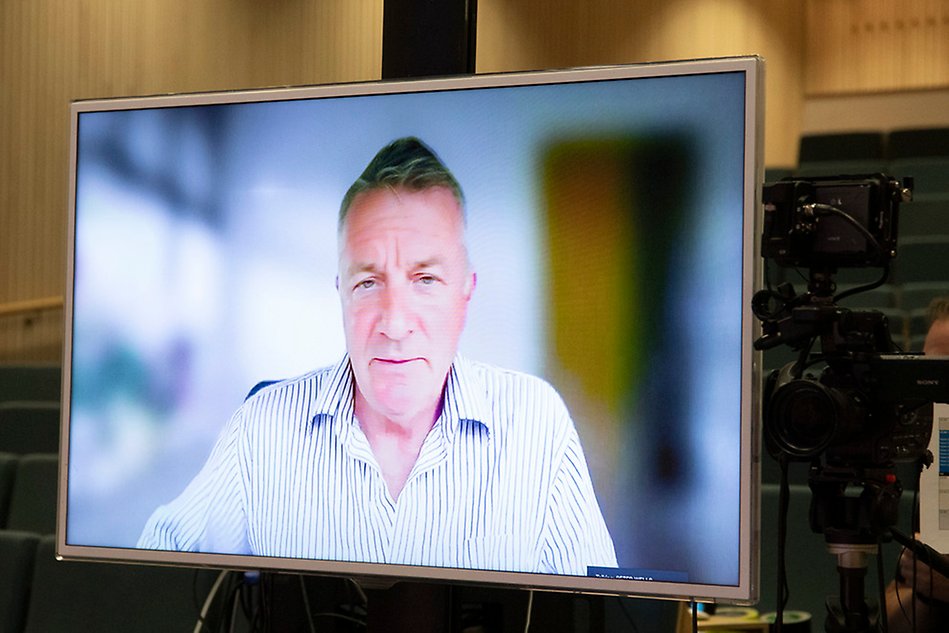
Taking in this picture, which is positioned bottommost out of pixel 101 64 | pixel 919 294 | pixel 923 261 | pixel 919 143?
pixel 919 294

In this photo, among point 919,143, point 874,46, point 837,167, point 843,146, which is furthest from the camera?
point 874,46

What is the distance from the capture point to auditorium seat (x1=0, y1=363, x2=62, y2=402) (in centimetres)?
383

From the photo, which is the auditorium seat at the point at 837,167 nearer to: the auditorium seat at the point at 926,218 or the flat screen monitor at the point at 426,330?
the auditorium seat at the point at 926,218

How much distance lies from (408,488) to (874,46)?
568cm

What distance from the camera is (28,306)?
3926mm

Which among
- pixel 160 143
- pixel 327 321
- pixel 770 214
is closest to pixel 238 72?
pixel 160 143

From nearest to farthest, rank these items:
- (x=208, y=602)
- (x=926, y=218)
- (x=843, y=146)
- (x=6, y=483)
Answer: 1. (x=208, y=602)
2. (x=6, y=483)
3. (x=926, y=218)
4. (x=843, y=146)

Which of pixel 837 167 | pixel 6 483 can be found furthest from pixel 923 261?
pixel 6 483

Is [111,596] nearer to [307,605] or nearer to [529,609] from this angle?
[307,605]

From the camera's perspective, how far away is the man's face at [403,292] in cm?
147

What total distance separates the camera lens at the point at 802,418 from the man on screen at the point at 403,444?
276 mm

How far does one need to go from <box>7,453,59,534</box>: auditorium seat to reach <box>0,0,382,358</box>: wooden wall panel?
0.47m

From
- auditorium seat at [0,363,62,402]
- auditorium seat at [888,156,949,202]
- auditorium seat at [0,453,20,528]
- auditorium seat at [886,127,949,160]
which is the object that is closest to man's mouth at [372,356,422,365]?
auditorium seat at [0,453,20,528]

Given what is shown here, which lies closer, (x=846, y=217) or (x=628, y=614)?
(x=846, y=217)
